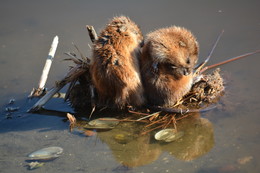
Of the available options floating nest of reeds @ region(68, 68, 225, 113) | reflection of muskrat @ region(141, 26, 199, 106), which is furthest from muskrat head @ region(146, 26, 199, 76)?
floating nest of reeds @ region(68, 68, 225, 113)

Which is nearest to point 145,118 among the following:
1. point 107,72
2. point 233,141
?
point 107,72

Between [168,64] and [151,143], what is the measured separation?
92 cm

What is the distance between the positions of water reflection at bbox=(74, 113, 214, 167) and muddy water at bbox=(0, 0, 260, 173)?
0.01 m

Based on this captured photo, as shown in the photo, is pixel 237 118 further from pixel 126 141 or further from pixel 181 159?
pixel 126 141

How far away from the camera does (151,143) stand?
167 inches

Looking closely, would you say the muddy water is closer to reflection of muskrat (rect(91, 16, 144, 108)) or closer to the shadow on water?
the shadow on water

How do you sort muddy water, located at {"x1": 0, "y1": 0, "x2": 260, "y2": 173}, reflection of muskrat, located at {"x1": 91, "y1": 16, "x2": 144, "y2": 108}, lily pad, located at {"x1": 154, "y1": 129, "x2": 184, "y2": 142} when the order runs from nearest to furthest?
muddy water, located at {"x1": 0, "y1": 0, "x2": 260, "y2": 173} < lily pad, located at {"x1": 154, "y1": 129, "x2": 184, "y2": 142} < reflection of muskrat, located at {"x1": 91, "y1": 16, "x2": 144, "y2": 108}

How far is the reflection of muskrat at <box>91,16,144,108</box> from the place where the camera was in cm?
439

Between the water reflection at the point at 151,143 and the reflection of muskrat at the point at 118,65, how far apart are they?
356mm

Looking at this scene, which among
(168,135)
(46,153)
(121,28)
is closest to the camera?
(46,153)

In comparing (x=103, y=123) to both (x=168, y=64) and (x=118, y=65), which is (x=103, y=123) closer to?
(x=118, y=65)

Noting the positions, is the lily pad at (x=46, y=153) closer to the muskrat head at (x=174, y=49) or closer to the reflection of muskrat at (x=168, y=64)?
the reflection of muskrat at (x=168, y=64)

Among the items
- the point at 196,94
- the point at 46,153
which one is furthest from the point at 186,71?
the point at 46,153

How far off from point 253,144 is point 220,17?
305 cm
